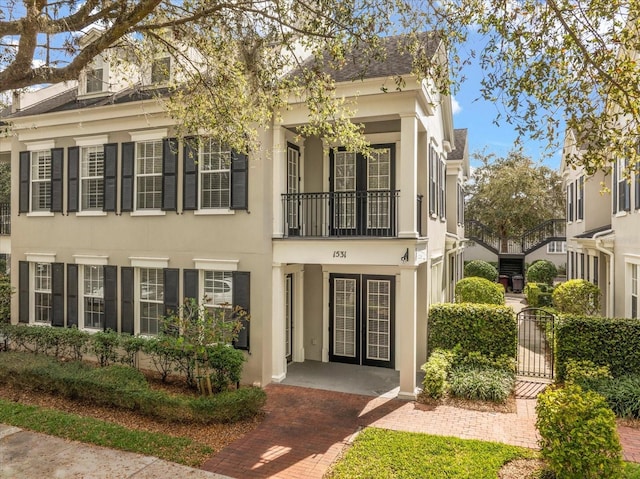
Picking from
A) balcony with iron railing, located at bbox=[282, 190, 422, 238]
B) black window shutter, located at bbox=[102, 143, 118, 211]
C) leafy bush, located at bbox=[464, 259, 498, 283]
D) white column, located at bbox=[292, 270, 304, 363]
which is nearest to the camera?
balcony with iron railing, located at bbox=[282, 190, 422, 238]

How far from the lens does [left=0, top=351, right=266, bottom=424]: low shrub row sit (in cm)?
864

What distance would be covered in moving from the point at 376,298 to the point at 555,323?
15.3 feet

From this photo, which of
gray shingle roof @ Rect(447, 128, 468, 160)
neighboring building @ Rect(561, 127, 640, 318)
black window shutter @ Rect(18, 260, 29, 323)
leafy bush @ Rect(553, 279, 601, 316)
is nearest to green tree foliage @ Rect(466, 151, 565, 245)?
gray shingle roof @ Rect(447, 128, 468, 160)

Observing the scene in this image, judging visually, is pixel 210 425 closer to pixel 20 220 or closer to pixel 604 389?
pixel 604 389

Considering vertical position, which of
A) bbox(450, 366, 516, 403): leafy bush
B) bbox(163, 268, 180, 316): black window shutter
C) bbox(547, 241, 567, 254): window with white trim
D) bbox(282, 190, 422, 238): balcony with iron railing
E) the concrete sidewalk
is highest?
bbox(282, 190, 422, 238): balcony with iron railing

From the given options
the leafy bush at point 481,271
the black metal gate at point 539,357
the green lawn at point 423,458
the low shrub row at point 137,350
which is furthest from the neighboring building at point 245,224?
the leafy bush at point 481,271

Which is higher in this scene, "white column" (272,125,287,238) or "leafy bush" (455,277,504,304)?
"white column" (272,125,287,238)

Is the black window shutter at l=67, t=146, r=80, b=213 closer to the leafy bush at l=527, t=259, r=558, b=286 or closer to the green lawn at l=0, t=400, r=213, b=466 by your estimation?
the green lawn at l=0, t=400, r=213, b=466

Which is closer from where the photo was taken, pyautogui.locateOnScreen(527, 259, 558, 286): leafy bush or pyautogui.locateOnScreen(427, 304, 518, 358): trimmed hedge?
pyautogui.locateOnScreen(427, 304, 518, 358): trimmed hedge

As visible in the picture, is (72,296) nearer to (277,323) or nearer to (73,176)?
(73,176)

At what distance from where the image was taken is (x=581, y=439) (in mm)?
5758

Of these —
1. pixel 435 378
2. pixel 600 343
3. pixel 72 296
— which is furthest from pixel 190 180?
pixel 600 343

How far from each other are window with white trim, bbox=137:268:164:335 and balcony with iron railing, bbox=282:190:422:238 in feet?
13.3

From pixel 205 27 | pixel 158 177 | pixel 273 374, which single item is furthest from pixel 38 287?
pixel 205 27
